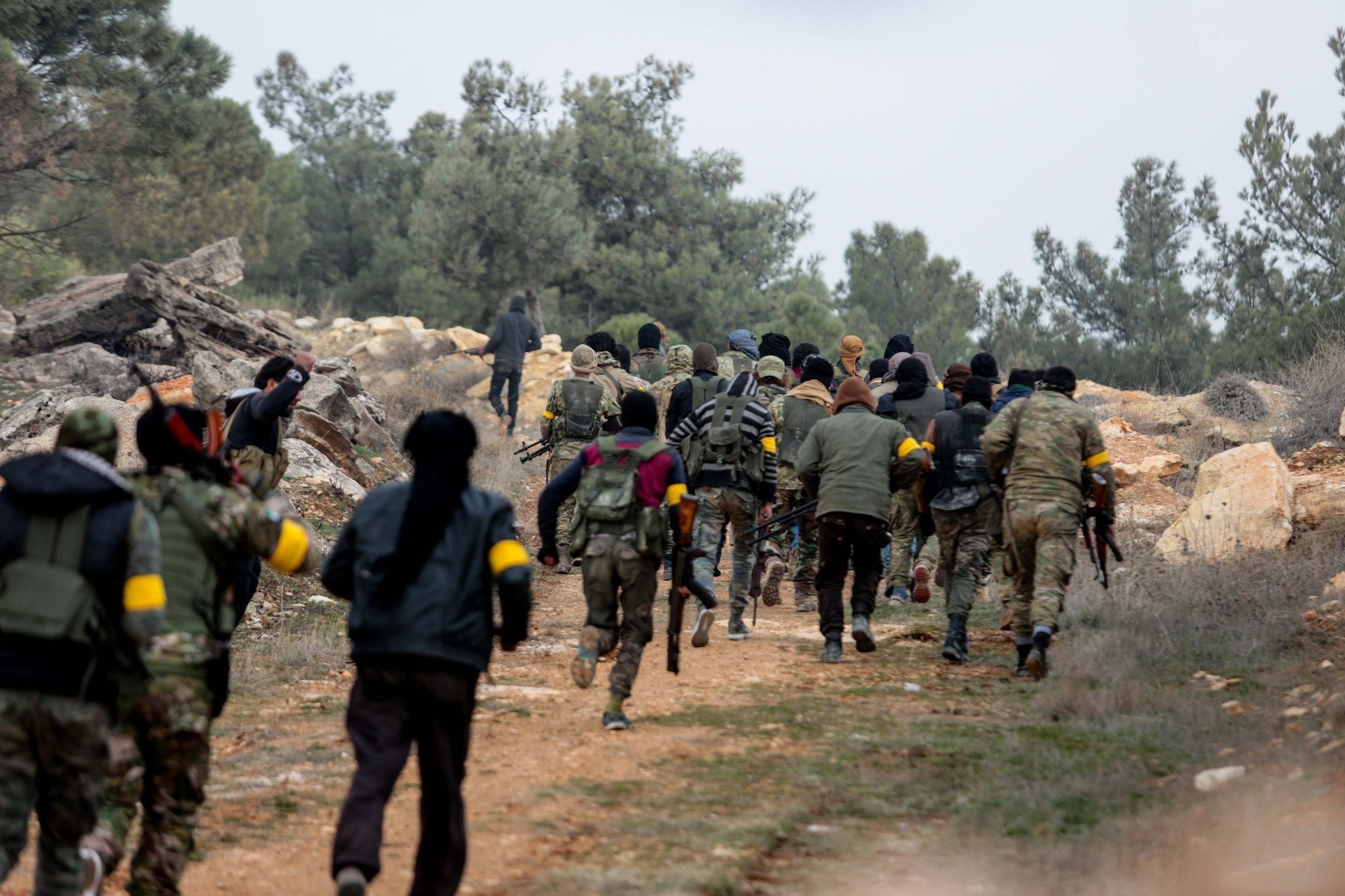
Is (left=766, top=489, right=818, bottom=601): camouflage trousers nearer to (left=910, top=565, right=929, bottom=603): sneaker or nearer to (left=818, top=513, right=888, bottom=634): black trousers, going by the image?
(left=910, top=565, right=929, bottom=603): sneaker

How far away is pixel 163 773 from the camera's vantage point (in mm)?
4883

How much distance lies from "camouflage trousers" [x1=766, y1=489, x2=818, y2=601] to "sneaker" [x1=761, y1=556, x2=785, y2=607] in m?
0.08

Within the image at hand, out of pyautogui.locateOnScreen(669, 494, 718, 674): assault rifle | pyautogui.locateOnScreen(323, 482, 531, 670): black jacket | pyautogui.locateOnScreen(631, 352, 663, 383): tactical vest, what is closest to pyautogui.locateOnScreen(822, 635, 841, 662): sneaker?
pyautogui.locateOnScreen(669, 494, 718, 674): assault rifle

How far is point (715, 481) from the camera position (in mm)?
11133

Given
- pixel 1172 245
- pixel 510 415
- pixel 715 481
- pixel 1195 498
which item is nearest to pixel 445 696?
pixel 715 481

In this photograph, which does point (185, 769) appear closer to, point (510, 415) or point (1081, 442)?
point (1081, 442)

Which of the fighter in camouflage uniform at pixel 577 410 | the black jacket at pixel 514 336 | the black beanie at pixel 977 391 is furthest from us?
the black jacket at pixel 514 336

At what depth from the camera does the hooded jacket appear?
4414 millimetres

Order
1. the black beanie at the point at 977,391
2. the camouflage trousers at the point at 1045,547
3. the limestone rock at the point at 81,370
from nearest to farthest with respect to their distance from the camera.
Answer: the camouflage trousers at the point at 1045,547
the black beanie at the point at 977,391
the limestone rock at the point at 81,370

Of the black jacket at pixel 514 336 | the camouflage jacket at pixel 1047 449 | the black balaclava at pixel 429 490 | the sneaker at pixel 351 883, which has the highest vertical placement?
the black jacket at pixel 514 336

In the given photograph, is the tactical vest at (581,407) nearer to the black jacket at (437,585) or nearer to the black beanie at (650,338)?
the black beanie at (650,338)

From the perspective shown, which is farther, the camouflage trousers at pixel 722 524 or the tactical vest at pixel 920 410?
the tactical vest at pixel 920 410

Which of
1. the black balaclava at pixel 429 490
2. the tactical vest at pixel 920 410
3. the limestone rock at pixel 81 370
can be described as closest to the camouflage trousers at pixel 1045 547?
the tactical vest at pixel 920 410

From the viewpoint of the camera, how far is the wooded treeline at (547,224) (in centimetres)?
2172
